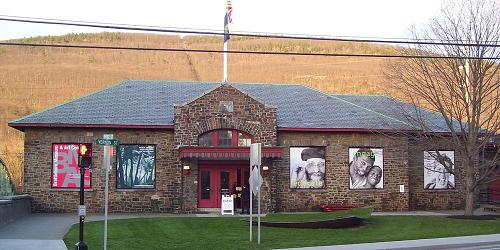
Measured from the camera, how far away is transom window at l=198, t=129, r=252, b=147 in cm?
3170

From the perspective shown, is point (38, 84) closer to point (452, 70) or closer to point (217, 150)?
point (217, 150)

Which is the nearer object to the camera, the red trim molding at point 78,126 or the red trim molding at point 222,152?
the red trim molding at point 222,152

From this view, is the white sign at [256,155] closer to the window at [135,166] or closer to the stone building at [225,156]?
the stone building at [225,156]

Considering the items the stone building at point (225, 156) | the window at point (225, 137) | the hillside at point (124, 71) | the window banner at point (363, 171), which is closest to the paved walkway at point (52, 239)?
the stone building at point (225, 156)

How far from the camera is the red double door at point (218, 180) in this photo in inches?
1264

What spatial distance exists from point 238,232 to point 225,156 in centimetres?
795

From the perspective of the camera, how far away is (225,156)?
100.0ft

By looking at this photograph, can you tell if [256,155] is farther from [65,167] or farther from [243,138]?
[65,167]

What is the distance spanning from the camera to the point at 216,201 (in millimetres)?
32156

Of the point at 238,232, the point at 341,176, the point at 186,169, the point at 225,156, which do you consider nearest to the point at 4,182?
the point at 186,169

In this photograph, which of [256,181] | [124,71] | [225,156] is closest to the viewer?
[256,181]

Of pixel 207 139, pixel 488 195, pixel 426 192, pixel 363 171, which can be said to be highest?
pixel 207 139

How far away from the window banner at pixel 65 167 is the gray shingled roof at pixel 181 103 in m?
1.35

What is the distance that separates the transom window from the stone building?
5 cm
